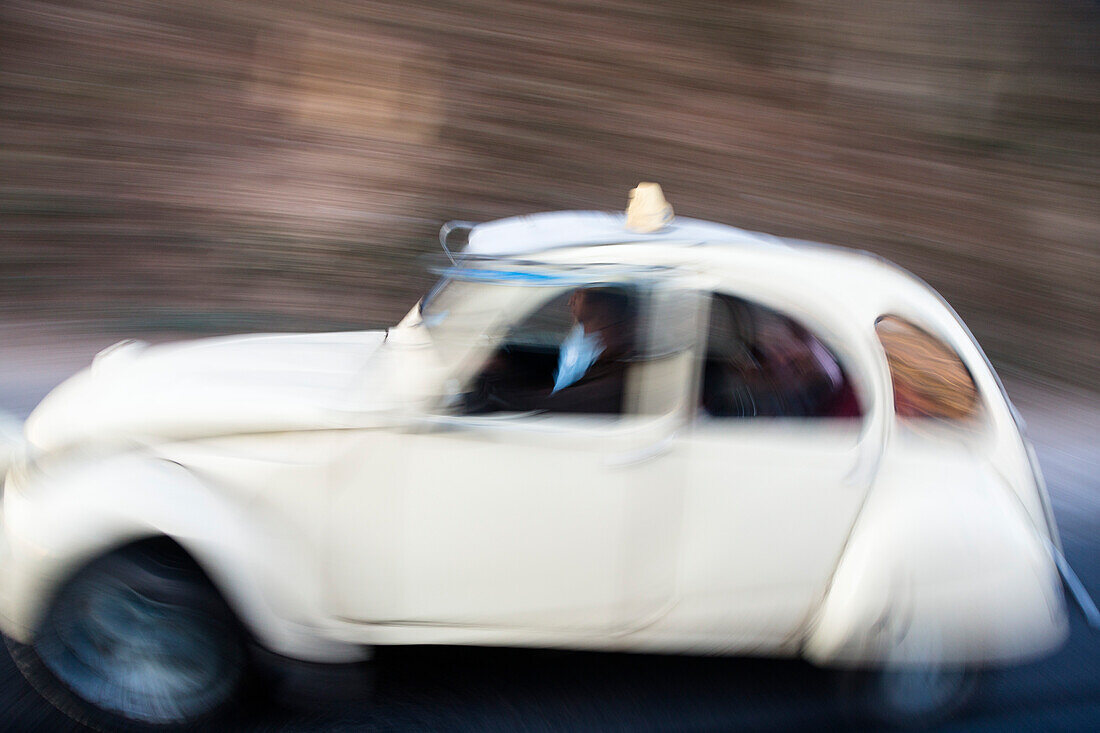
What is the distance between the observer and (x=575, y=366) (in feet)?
10.0

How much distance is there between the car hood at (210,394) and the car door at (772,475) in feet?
3.18

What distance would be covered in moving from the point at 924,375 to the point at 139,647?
2471 mm

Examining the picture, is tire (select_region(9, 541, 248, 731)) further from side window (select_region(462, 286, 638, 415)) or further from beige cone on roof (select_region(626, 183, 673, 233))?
beige cone on roof (select_region(626, 183, 673, 233))

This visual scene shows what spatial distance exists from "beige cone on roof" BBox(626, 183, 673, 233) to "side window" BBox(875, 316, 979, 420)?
74 cm

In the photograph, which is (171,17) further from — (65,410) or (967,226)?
(967,226)

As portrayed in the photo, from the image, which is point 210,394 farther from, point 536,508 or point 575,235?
point 575,235

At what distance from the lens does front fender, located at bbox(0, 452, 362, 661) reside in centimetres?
280

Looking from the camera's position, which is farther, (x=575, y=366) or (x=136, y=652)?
(x=575, y=366)

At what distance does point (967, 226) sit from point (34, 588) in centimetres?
737

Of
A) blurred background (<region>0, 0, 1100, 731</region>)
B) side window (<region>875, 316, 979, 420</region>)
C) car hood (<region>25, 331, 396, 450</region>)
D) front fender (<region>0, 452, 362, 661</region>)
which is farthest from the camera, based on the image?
blurred background (<region>0, 0, 1100, 731</region>)

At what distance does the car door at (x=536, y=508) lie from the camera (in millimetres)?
2848

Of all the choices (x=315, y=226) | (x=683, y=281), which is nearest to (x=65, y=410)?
(x=683, y=281)

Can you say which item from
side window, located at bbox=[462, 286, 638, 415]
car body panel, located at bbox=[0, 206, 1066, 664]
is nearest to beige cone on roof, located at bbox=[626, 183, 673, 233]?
car body panel, located at bbox=[0, 206, 1066, 664]

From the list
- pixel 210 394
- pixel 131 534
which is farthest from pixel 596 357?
pixel 131 534
